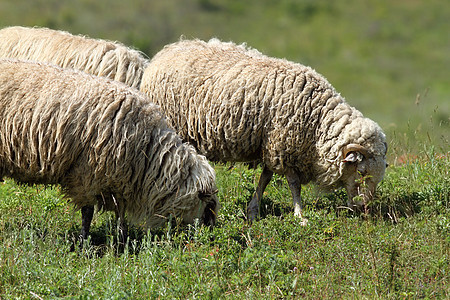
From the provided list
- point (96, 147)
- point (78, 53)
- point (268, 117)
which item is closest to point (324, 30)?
point (78, 53)

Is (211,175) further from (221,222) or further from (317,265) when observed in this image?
(317,265)

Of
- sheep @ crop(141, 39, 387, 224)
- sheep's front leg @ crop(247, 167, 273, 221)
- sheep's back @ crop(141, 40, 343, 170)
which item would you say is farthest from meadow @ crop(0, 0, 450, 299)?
sheep's back @ crop(141, 40, 343, 170)

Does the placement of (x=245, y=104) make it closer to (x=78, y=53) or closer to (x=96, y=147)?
(x=96, y=147)

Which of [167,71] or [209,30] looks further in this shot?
[209,30]

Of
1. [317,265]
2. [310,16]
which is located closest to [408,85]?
[310,16]

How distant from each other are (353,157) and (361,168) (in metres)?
0.21

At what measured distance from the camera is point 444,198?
6914mm

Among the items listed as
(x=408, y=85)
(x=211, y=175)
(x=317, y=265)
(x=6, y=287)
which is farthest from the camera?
(x=408, y=85)

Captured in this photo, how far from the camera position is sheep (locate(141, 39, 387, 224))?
666cm

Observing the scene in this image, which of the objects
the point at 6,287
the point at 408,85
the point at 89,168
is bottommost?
the point at 6,287

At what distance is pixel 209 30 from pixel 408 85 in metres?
12.2

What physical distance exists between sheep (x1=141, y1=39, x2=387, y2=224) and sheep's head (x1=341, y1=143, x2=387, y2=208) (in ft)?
0.04

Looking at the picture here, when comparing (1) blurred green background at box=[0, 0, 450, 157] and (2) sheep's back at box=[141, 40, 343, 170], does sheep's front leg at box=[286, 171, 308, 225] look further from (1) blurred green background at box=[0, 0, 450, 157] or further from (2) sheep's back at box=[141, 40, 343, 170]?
(1) blurred green background at box=[0, 0, 450, 157]

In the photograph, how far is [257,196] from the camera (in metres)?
7.05
